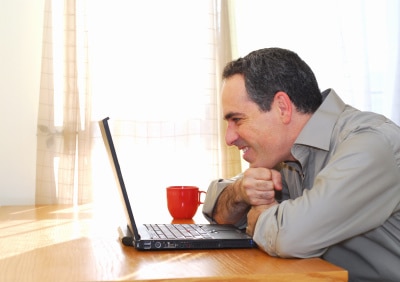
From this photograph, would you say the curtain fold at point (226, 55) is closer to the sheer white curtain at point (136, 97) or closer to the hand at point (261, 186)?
the sheer white curtain at point (136, 97)

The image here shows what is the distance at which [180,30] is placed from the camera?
2.47 meters

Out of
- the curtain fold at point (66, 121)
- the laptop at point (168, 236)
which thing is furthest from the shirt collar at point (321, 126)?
the curtain fold at point (66, 121)

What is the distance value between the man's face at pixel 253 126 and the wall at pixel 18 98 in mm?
1220

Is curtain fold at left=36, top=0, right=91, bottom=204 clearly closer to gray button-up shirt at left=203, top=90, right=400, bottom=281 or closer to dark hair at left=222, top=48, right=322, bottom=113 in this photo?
dark hair at left=222, top=48, right=322, bottom=113

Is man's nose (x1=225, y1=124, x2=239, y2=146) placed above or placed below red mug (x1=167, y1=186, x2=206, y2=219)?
above

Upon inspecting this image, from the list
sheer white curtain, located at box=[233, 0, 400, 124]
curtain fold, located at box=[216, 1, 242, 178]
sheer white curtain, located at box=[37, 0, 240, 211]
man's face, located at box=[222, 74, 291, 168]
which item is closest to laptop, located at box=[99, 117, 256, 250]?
man's face, located at box=[222, 74, 291, 168]

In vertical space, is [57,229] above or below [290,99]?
below

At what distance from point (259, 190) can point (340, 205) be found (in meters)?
0.24

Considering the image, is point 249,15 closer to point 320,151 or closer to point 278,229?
point 320,151

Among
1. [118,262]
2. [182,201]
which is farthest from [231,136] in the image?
[118,262]

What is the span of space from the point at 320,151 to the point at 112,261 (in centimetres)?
60

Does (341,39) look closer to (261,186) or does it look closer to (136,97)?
(136,97)

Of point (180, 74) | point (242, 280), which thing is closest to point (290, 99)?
point (242, 280)

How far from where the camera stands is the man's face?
55.4 inches
